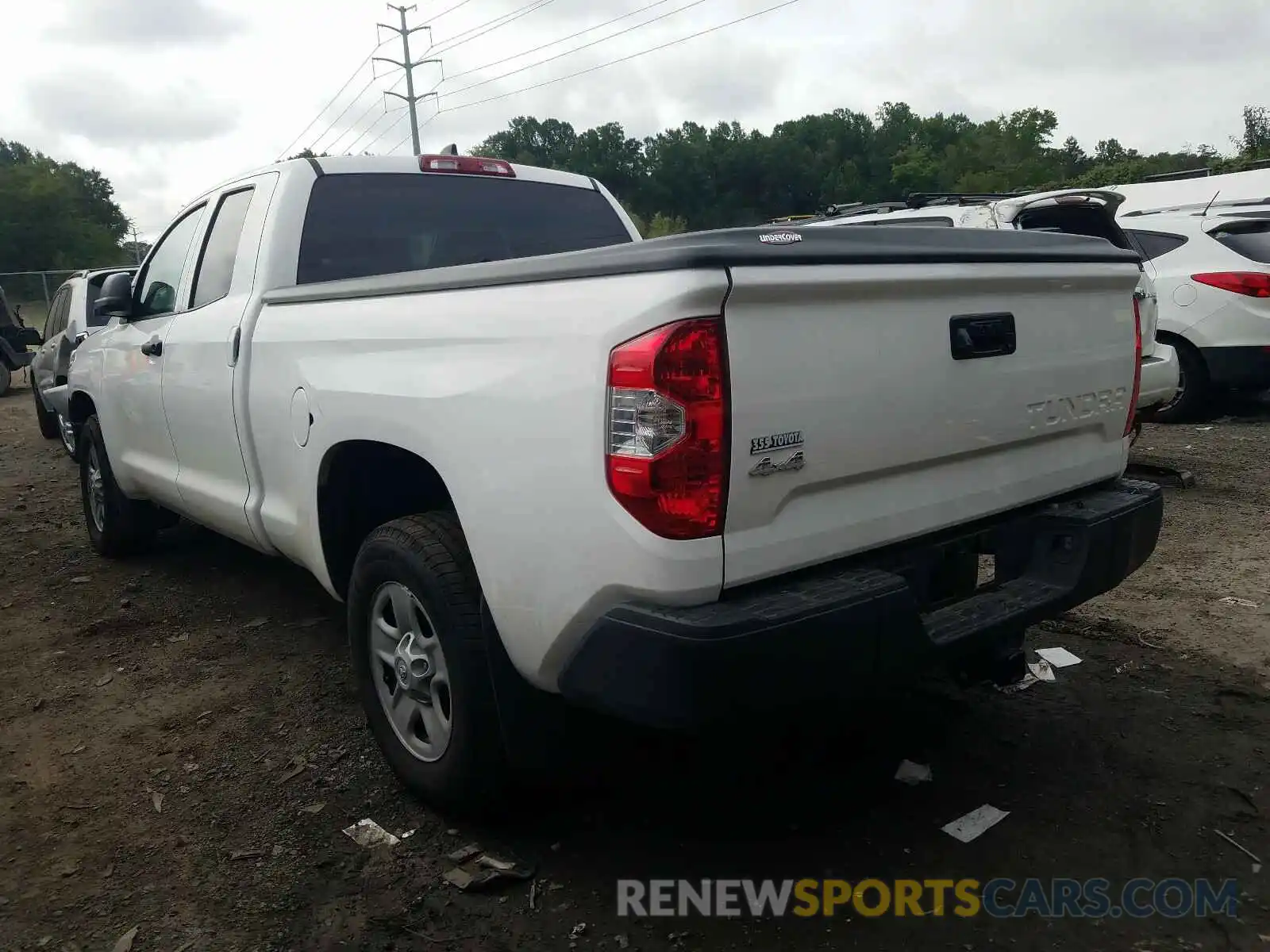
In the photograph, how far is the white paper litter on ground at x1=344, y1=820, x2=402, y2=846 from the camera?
2.69 metres

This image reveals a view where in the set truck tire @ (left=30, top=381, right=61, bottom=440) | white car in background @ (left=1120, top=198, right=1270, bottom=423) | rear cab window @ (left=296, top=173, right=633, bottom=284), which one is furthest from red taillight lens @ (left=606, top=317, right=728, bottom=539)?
truck tire @ (left=30, top=381, right=61, bottom=440)

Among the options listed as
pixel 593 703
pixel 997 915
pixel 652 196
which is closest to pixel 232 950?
pixel 593 703

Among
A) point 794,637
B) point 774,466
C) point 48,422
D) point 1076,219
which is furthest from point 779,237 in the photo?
point 48,422

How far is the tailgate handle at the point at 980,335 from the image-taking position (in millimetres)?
2369

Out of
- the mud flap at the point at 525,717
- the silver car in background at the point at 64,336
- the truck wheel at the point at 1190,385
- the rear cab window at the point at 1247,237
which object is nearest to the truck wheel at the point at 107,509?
the silver car in background at the point at 64,336

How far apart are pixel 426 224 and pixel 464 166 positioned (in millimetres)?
394

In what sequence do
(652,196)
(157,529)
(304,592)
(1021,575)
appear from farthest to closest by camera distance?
1. (652,196)
2. (157,529)
3. (304,592)
4. (1021,575)

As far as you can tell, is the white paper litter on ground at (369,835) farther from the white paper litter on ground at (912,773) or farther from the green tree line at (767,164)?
the green tree line at (767,164)

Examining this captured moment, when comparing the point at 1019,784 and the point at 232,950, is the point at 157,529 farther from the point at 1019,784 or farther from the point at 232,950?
the point at 1019,784

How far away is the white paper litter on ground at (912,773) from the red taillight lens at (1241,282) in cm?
659

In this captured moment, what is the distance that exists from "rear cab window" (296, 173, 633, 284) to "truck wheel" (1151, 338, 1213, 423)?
5.98 meters

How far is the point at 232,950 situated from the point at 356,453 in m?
1.33

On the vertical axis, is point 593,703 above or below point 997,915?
above

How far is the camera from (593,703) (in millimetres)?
2098
